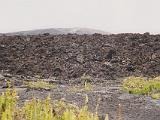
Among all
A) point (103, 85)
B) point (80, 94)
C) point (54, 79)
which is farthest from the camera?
point (54, 79)

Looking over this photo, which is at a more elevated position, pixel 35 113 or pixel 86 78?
pixel 35 113

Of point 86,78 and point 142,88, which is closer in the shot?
point 142,88

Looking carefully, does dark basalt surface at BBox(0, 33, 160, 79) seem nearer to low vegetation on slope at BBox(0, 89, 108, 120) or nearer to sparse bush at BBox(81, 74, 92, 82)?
sparse bush at BBox(81, 74, 92, 82)

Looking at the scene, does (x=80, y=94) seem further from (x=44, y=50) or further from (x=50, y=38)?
(x=50, y=38)

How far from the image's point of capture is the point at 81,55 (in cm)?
3197

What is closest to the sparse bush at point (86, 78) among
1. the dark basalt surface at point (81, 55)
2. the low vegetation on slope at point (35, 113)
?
the dark basalt surface at point (81, 55)

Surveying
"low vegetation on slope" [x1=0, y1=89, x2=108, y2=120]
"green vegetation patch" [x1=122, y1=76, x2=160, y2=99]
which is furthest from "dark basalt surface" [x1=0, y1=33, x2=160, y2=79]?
"low vegetation on slope" [x1=0, y1=89, x2=108, y2=120]

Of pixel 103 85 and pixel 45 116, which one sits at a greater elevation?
pixel 45 116

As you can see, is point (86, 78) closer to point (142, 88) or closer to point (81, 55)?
point (81, 55)

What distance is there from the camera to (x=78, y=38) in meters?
36.0

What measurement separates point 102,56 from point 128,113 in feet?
54.4

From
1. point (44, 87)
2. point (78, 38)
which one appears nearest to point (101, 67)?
point (78, 38)

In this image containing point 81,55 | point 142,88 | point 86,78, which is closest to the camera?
point 142,88

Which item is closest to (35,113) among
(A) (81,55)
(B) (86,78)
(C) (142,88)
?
(C) (142,88)
